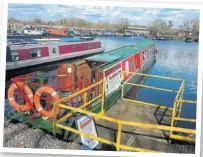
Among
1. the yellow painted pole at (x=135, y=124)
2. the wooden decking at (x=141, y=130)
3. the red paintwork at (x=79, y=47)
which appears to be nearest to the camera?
the yellow painted pole at (x=135, y=124)

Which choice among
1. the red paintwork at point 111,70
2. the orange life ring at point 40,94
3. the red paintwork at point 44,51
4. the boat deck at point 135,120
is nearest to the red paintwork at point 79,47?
the red paintwork at point 44,51

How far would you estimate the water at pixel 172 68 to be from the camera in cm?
257

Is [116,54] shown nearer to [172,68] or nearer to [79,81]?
[79,81]

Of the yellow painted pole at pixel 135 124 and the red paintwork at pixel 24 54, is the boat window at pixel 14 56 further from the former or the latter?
the yellow painted pole at pixel 135 124

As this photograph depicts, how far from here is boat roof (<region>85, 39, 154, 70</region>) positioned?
105 inches

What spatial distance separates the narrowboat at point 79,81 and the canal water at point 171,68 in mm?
68

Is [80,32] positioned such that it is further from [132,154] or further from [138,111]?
[132,154]

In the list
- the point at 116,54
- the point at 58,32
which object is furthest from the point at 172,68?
the point at 58,32

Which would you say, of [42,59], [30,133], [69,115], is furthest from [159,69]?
[30,133]

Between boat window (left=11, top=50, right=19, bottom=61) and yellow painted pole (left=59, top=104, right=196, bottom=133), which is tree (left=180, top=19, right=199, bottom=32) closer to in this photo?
yellow painted pole (left=59, top=104, right=196, bottom=133)

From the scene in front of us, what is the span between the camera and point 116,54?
2.71 meters

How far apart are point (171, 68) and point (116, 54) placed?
1.75 ft

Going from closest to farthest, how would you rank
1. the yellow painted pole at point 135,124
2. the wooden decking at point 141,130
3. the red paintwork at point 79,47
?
the yellow painted pole at point 135,124 → the wooden decking at point 141,130 → the red paintwork at point 79,47

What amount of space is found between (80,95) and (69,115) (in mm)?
208
